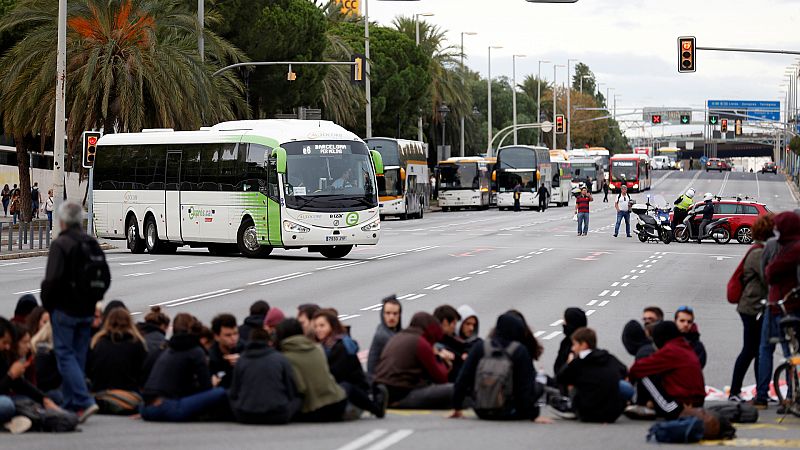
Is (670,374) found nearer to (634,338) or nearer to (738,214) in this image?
(634,338)

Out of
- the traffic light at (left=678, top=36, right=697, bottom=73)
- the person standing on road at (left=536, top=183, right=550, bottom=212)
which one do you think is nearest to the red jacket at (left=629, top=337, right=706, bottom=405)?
the traffic light at (left=678, top=36, right=697, bottom=73)

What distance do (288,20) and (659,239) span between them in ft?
89.5

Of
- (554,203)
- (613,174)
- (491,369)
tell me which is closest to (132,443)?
(491,369)

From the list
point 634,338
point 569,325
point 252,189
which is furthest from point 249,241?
point 634,338

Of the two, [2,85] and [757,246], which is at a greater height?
[2,85]

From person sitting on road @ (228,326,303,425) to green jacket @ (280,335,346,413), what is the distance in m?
0.14

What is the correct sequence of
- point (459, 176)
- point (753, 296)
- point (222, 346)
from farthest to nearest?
point (459, 176) → point (753, 296) → point (222, 346)

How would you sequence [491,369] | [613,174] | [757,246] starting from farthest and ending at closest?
[613,174] < [757,246] < [491,369]

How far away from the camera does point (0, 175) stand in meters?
69.1

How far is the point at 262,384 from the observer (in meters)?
11.1

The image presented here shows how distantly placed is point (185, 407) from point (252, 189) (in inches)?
942

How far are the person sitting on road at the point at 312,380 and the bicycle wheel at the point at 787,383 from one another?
3778mm

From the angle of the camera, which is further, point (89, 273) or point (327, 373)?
point (327, 373)

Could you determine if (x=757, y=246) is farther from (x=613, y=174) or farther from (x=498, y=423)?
(x=613, y=174)
